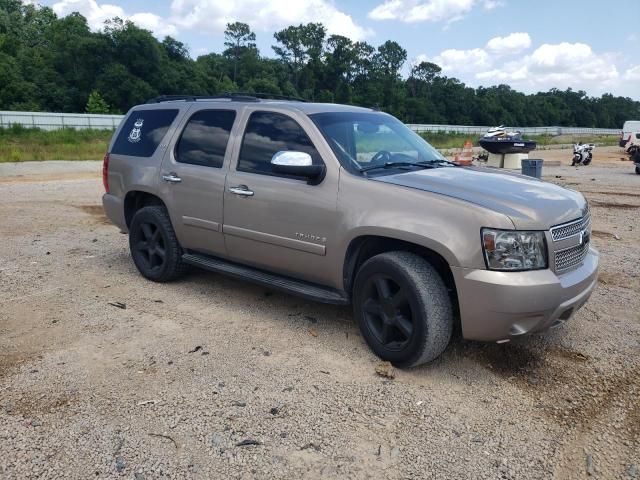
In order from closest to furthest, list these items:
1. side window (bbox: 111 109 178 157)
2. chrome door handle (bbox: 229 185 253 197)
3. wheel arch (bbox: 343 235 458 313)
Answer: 1. wheel arch (bbox: 343 235 458 313)
2. chrome door handle (bbox: 229 185 253 197)
3. side window (bbox: 111 109 178 157)

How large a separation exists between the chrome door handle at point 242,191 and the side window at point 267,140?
153mm

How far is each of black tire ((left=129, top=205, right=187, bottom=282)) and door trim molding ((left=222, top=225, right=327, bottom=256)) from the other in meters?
0.86

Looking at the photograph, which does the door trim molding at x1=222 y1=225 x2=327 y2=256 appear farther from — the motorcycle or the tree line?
the tree line

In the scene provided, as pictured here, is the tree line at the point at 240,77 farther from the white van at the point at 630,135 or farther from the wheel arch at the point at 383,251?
the wheel arch at the point at 383,251

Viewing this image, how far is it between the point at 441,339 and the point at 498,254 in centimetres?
65

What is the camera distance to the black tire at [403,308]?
11.4ft

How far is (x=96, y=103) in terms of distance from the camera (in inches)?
2197

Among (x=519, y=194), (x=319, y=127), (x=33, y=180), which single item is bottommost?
(x=33, y=180)

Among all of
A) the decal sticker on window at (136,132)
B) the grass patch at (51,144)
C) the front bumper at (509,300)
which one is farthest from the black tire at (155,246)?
the grass patch at (51,144)

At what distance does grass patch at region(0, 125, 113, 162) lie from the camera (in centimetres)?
2375

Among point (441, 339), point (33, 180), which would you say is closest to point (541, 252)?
point (441, 339)

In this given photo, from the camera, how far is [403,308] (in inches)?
144

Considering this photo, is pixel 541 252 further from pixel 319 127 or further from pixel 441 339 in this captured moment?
pixel 319 127

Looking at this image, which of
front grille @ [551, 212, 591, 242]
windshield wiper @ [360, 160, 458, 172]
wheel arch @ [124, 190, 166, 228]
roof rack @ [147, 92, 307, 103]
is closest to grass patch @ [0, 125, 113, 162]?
wheel arch @ [124, 190, 166, 228]
